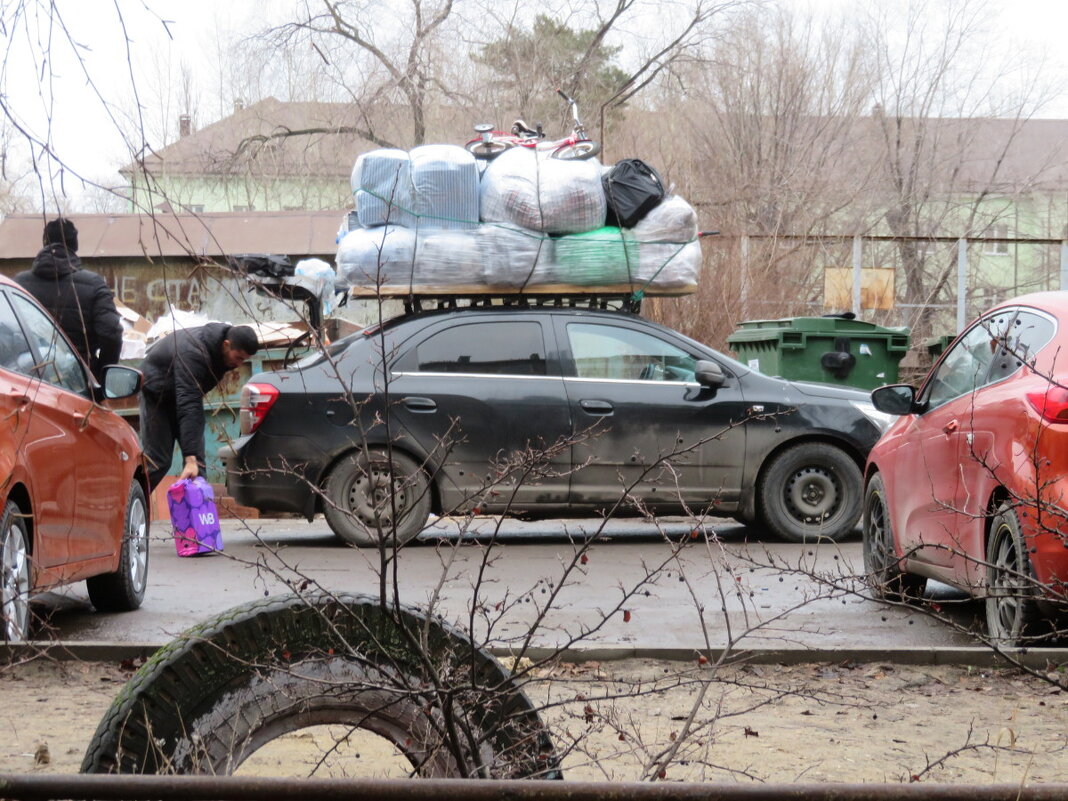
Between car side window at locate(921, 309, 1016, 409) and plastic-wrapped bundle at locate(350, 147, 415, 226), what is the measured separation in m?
4.95

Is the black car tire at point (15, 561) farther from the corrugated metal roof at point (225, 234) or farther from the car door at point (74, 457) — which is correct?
the corrugated metal roof at point (225, 234)

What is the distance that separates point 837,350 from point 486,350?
4768 mm

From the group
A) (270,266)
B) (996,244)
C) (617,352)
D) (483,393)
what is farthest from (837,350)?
(996,244)

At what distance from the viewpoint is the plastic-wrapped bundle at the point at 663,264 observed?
38.0 ft

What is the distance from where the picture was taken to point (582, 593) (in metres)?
8.62

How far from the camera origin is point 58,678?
5.88 m

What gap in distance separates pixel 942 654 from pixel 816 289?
55.6 feet

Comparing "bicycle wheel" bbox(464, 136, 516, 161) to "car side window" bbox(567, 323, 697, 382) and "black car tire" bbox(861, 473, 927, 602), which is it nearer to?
"car side window" bbox(567, 323, 697, 382)

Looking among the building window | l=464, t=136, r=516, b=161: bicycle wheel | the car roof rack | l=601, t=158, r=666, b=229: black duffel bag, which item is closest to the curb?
the car roof rack

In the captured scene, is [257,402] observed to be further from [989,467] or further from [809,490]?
[989,467]

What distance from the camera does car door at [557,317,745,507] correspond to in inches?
422

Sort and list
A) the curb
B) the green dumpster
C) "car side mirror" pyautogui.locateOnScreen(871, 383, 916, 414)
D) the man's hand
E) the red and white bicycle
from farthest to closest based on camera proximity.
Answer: the green dumpster → the red and white bicycle → the man's hand → "car side mirror" pyautogui.locateOnScreen(871, 383, 916, 414) → the curb

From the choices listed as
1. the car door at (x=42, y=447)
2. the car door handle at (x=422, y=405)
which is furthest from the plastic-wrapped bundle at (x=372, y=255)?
the car door at (x=42, y=447)

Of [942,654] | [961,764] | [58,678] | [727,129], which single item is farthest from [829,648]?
[727,129]
